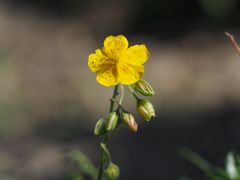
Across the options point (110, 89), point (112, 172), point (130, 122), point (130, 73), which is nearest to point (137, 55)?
point (130, 73)

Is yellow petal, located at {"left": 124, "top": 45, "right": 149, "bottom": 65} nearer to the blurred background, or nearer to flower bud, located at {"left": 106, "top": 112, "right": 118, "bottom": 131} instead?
flower bud, located at {"left": 106, "top": 112, "right": 118, "bottom": 131}

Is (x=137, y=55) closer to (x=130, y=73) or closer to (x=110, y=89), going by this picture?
(x=130, y=73)

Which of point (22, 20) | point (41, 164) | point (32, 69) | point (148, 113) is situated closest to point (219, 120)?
point (41, 164)

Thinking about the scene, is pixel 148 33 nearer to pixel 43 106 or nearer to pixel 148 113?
pixel 43 106

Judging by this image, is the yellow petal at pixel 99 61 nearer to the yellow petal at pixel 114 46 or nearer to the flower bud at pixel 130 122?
the yellow petal at pixel 114 46

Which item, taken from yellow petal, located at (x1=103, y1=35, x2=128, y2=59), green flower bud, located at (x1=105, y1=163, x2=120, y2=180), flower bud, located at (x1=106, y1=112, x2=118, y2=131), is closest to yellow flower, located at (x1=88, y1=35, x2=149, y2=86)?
yellow petal, located at (x1=103, y1=35, x2=128, y2=59)

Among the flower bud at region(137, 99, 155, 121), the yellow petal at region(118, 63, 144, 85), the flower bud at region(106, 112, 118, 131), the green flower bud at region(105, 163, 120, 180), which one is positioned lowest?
the green flower bud at region(105, 163, 120, 180)

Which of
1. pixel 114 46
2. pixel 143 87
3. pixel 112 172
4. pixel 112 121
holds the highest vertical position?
pixel 114 46
